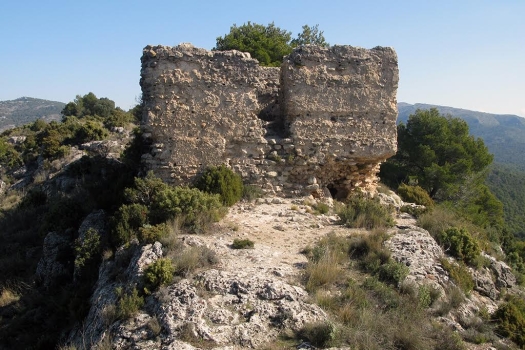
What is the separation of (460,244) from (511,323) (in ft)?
7.47

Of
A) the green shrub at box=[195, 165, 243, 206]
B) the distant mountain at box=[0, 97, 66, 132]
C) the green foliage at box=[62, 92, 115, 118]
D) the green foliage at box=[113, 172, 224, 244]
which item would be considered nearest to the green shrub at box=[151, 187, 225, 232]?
the green foliage at box=[113, 172, 224, 244]

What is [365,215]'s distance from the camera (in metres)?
9.83

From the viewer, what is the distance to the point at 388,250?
308 inches

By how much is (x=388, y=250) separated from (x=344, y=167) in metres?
3.96

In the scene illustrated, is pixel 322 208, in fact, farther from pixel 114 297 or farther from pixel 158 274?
pixel 114 297

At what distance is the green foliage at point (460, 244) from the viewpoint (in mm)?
8867

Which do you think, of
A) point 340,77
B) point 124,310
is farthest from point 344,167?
point 124,310

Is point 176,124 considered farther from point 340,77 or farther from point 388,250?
point 388,250

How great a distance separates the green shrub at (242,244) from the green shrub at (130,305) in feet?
7.01

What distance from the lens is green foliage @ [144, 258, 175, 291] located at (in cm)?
653

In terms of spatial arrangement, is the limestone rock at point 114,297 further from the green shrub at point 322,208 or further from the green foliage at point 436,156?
the green foliage at point 436,156

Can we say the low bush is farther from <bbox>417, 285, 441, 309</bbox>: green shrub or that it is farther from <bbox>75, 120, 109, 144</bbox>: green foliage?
<bbox>75, 120, 109, 144</bbox>: green foliage

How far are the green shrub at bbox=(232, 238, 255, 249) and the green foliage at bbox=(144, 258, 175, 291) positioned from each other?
1.53 meters

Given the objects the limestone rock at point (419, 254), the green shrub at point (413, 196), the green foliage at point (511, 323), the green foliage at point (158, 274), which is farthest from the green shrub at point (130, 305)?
the green shrub at point (413, 196)
